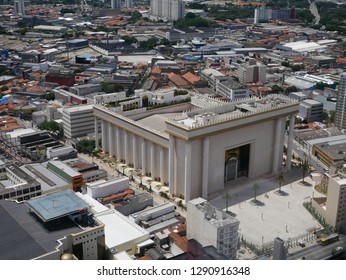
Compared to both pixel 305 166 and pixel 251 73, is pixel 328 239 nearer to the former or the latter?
pixel 305 166

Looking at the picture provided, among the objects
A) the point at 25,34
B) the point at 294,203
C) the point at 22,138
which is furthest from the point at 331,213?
the point at 25,34

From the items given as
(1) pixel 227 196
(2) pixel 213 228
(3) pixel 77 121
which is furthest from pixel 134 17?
(2) pixel 213 228

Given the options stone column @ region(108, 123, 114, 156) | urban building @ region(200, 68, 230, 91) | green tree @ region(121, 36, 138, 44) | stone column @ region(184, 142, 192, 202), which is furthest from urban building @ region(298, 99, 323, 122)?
green tree @ region(121, 36, 138, 44)

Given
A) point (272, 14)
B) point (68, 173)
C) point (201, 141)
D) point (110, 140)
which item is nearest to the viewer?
point (201, 141)

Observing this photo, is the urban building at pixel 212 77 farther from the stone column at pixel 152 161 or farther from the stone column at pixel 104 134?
the stone column at pixel 152 161

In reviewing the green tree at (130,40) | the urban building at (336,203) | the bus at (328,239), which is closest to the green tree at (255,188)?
the urban building at (336,203)

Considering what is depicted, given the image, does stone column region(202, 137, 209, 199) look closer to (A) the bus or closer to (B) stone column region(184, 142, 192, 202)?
(B) stone column region(184, 142, 192, 202)
